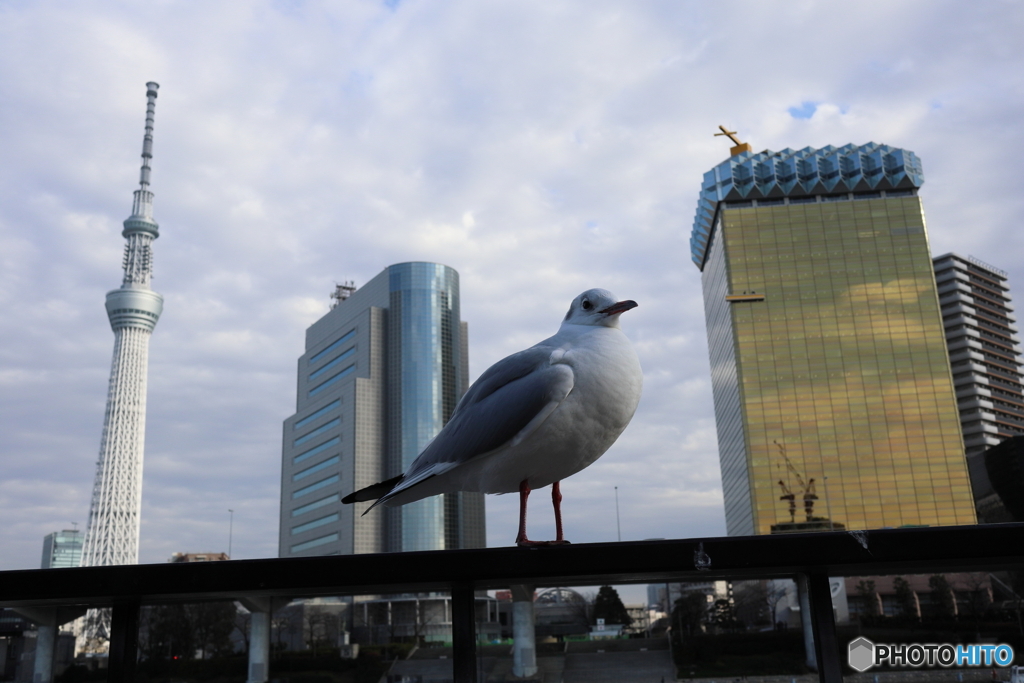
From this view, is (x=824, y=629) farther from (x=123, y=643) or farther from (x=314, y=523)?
(x=314, y=523)

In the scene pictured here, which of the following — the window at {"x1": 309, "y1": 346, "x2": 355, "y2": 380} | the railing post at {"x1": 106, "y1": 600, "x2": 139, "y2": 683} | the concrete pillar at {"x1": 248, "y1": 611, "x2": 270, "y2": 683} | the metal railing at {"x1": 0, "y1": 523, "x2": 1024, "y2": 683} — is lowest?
the concrete pillar at {"x1": 248, "y1": 611, "x2": 270, "y2": 683}

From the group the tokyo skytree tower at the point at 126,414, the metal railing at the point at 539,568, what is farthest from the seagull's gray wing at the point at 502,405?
the tokyo skytree tower at the point at 126,414

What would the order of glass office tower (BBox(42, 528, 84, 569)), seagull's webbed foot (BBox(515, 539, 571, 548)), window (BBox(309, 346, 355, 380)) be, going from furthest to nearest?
1. glass office tower (BBox(42, 528, 84, 569))
2. window (BBox(309, 346, 355, 380))
3. seagull's webbed foot (BBox(515, 539, 571, 548))

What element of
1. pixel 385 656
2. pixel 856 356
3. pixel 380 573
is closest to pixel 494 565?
pixel 380 573

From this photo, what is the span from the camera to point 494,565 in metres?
4.85

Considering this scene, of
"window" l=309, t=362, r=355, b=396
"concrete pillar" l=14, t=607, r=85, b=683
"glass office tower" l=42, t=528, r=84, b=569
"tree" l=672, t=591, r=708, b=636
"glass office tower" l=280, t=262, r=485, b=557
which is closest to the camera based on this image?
"concrete pillar" l=14, t=607, r=85, b=683

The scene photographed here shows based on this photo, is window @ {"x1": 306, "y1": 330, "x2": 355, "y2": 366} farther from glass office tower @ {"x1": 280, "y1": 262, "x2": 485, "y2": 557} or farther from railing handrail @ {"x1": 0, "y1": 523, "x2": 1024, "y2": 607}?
railing handrail @ {"x1": 0, "y1": 523, "x2": 1024, "y2": 607}

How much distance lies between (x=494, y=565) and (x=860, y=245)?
129 m

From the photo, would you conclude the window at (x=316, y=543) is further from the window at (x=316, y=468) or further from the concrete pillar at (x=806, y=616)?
the concrete pillar at (x=806, y=616)

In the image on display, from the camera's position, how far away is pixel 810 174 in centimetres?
12975

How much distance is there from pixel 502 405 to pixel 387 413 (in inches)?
4885

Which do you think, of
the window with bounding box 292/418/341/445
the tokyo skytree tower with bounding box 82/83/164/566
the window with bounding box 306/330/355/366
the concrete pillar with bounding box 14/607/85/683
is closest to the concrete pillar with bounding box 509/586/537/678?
the concrete pillar with bounding box 14/607/85/683

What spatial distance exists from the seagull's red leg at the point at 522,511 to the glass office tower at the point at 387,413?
11226cm

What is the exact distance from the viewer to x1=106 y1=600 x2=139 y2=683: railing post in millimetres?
5254
